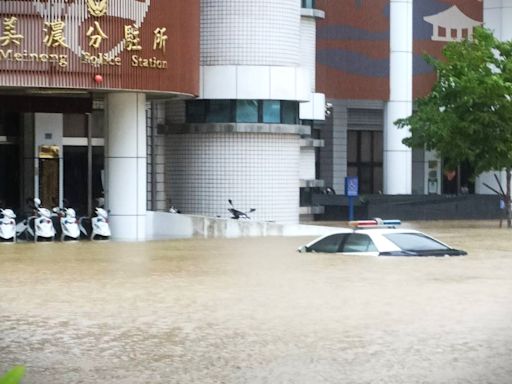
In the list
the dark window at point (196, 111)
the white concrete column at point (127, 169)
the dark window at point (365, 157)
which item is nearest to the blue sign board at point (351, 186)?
the dark window at point (196, 111)

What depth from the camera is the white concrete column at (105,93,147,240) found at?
35.5 m

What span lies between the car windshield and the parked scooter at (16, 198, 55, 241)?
9914 mm

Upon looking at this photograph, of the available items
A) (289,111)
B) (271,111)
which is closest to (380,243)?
(271,111)

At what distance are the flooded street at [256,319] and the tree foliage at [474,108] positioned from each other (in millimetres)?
13892

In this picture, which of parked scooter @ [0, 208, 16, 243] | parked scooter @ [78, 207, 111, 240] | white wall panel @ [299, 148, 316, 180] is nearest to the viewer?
parked scooter @ [0, 208, 16, 243]

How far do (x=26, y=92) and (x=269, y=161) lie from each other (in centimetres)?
808

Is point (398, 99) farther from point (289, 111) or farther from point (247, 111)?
point (247, 111)

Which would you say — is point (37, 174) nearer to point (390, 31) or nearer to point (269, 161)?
point (269, 161)

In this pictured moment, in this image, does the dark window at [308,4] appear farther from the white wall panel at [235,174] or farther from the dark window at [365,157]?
the dark window at [365,157]

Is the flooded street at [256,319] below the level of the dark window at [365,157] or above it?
below

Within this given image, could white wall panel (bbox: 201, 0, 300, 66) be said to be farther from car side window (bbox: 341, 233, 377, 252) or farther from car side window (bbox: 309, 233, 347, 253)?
car side window (bbox: 341, 233, 377, 252)

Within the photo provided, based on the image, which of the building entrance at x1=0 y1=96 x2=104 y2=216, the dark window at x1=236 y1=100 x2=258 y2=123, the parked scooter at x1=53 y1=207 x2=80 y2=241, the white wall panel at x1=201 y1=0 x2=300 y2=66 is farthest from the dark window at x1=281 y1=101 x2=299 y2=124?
the parked scooter at x1=53 y1=207 x2=80 y2=241

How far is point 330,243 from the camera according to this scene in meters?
28.5

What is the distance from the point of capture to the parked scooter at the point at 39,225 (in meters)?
33.8
